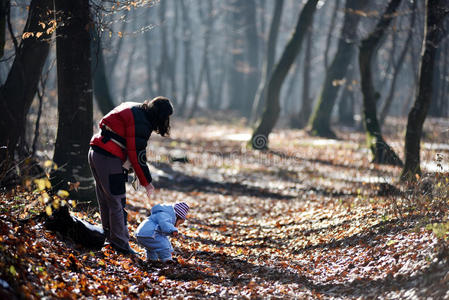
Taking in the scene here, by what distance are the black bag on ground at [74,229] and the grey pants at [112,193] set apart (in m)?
0.26

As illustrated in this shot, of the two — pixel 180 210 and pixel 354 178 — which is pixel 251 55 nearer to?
pixel 354 178

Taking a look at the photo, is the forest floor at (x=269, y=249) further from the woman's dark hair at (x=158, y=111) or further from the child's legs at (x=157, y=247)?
the woman's dark hair at (x=158, y=111)

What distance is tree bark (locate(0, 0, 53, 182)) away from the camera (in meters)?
7.88

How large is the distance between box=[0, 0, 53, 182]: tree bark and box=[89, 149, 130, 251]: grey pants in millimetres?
3195

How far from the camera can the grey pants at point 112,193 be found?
527 cm

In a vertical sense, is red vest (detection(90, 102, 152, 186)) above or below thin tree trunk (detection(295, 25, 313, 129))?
below

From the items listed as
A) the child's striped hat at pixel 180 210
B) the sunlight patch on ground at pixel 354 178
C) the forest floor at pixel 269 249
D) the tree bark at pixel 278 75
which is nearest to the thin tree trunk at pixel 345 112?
the tree bark at pixel 278 75

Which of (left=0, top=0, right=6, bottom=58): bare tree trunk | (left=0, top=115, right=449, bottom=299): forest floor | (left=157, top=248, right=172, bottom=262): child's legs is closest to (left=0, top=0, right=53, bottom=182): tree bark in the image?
(left=0, top=0, right=6, bottom=58): bare tree trunk

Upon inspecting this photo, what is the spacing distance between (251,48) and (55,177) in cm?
→ 3185

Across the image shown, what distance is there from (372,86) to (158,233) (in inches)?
366

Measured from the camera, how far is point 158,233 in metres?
5.77

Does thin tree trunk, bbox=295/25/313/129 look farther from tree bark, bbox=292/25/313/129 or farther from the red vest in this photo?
the red vest

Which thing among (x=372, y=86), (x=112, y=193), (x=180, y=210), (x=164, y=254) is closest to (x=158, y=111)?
(x=112, y=193)

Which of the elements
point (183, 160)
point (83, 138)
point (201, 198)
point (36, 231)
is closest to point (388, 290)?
point (36, 231)
